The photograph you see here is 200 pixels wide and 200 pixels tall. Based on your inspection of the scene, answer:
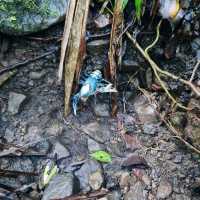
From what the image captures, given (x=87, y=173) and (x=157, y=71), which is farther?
(x=157, y=71)

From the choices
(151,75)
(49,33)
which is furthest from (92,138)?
(49,33)

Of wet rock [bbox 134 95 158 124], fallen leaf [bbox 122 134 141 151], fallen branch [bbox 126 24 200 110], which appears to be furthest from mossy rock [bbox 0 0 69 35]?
fallen leaf [bbox 122 134 141 151]

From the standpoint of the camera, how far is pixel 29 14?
111 inches

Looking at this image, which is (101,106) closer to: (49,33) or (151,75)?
(151,75)

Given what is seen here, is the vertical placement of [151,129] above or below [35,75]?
below

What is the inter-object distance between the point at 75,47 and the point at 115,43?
0.89 ft

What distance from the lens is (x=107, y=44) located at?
9.49 ft

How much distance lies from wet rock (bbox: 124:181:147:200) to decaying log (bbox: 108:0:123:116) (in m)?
0.52

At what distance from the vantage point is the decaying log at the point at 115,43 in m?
2.71

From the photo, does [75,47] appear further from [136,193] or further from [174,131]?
[136,193]

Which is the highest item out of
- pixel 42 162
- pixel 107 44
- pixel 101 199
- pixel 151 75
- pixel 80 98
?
pixel 107 44

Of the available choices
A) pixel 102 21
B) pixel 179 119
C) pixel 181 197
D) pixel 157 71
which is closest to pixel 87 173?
pixel 181 197

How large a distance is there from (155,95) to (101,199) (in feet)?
2.76

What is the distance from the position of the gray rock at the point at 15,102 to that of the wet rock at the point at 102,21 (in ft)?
2.35
